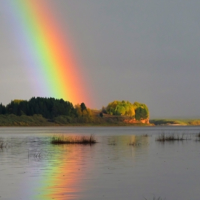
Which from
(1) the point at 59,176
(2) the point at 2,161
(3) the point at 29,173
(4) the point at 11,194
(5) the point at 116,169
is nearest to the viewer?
(4) the point at 11,194

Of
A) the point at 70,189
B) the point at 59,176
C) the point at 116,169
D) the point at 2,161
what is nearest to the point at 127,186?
the point at 70,189

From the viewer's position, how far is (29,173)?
26812mm

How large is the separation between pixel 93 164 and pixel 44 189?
11447mm

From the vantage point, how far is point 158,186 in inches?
860

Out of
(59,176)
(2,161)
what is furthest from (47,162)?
(59,176)

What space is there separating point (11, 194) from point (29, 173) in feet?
23.7

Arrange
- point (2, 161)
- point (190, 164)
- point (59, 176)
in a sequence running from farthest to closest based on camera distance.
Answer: point (2, 161), point (190, 164), point (59, 176)

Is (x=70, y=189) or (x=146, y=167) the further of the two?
(x=146, y=167)

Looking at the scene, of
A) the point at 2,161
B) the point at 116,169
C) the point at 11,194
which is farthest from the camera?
the point at 2,161

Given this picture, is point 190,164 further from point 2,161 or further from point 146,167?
point 2,161

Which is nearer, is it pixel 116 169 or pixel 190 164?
pixel 116 169

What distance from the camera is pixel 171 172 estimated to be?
27312 mm

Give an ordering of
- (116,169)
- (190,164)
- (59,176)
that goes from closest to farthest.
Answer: (59,176), (116,169), (190,164)

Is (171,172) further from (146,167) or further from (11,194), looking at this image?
(11,194)
